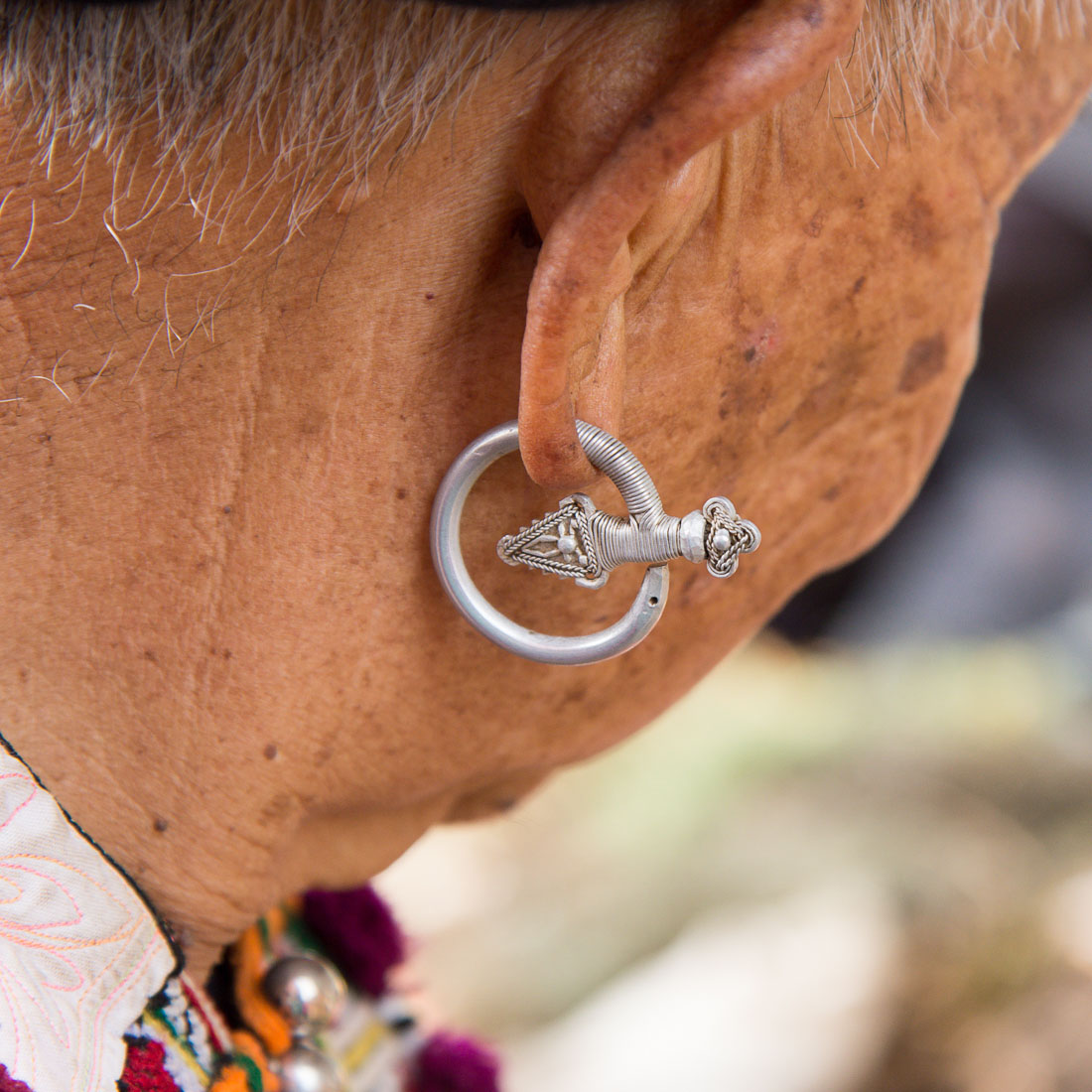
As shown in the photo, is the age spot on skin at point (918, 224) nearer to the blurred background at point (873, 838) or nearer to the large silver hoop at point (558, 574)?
the large silver hoop at point (558, 574)

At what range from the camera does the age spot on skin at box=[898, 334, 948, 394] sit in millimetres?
773

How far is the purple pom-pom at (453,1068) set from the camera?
1.01 metres

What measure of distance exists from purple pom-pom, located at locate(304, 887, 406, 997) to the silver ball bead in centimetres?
19

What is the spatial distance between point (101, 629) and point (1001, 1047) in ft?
6.62

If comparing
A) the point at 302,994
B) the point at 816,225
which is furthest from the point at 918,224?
the point at 302,994

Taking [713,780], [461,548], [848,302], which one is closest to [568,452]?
[461,548]

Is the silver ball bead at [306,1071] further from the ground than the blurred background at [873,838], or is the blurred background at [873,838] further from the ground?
the silver ball bead at [306,1071]

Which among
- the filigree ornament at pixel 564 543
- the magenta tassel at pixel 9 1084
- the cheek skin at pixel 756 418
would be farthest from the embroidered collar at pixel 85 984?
the filigree ornament at pixel 564 543

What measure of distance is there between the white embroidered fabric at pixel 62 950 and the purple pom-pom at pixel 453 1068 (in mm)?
474

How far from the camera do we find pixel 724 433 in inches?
26.7

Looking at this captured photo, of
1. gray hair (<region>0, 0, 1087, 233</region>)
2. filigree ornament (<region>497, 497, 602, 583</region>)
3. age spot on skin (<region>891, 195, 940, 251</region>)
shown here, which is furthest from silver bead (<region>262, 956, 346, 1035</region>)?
age spot on skin (<region>891, 195, 940, 251</region>)

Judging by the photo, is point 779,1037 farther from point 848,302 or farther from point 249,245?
point 249,245

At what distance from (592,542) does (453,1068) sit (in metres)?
0.68

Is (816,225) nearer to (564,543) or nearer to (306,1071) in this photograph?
(564,543)
